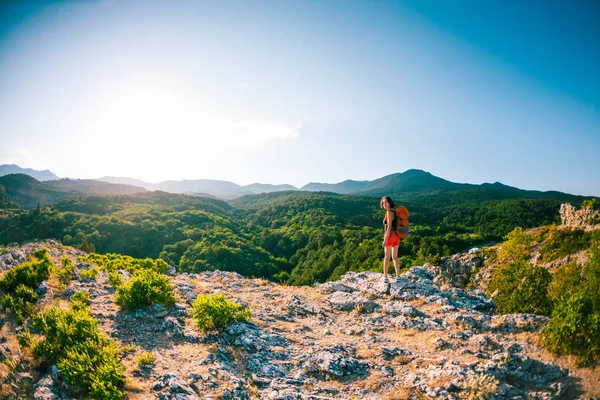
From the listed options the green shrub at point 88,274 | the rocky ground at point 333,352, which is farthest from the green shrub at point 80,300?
the green shrub at point 88,274

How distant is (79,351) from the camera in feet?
19.2

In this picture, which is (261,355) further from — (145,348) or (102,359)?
(102,359)

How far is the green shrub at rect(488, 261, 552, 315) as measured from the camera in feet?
27.8

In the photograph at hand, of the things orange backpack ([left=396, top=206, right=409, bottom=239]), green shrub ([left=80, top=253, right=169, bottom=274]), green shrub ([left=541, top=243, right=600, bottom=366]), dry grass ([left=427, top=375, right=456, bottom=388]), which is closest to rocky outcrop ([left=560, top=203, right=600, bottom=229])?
green shrub ([left=541, top=243, right=600, bottom=366])

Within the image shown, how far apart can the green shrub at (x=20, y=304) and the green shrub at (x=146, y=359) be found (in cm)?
357

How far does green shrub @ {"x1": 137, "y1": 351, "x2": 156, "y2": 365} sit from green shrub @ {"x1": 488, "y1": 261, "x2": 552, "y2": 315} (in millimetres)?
10870

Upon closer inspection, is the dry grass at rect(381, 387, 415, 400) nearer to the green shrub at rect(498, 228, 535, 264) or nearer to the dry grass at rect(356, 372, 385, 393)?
the dry grass at rect(356, 372, 385, 393)

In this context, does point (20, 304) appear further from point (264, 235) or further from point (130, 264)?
point (264, 235)

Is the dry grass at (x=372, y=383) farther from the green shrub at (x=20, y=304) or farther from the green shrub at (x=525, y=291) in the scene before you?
the green shrub at (x=20, y=304)

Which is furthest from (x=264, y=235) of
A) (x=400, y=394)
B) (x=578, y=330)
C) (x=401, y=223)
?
(x=578, y=330)

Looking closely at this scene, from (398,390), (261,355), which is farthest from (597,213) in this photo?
(261,355)

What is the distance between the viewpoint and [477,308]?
1018 centimetres

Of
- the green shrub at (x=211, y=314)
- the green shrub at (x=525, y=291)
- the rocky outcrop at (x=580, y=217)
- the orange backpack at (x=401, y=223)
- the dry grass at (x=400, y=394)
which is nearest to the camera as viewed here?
the dry grass at (x=400, y=394)

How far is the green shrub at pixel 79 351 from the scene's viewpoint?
5.25 m
